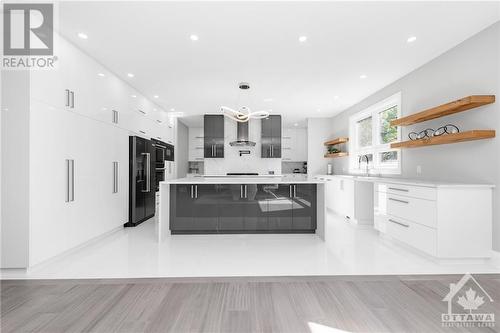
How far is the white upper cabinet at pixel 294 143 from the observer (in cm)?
846

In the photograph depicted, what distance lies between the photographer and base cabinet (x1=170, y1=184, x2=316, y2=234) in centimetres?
379

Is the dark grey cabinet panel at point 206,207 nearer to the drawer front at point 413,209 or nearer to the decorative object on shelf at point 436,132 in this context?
the drawer front at point 413,209

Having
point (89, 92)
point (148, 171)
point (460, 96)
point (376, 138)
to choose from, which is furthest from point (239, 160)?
point (460, 96)

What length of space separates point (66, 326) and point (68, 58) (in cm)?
292

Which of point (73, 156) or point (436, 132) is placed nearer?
point (73, 156)

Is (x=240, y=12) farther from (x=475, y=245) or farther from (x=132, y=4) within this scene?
(x=475, y=245)

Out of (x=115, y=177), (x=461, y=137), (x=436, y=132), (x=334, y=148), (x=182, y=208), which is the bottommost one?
(x=182, y=208)

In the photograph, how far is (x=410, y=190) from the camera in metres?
3.06

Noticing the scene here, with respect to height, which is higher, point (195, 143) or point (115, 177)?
point (195, 143)

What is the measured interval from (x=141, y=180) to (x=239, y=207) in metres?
2.11

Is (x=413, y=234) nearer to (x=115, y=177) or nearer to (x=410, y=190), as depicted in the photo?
(x=410, y=190)

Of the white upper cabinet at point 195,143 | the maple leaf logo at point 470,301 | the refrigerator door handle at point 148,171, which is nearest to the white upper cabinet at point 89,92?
the refrigerator door handle at point 148,171

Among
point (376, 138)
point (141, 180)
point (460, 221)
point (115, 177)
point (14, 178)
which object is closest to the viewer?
point (14, 178)

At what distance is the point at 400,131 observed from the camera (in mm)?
4184
